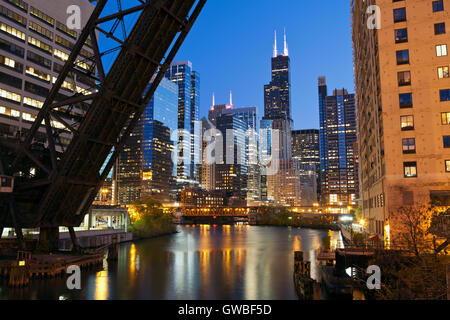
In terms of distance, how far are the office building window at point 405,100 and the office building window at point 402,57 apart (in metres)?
3.24

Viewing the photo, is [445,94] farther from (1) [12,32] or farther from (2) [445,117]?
(1) [12,32]

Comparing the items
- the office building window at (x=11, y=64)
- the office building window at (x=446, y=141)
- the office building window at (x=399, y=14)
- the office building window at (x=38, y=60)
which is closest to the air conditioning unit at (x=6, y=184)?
the office building window at (x=446, y=141)

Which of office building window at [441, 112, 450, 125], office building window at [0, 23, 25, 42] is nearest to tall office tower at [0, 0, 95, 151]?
office building window at [0, 23, 25, 42]

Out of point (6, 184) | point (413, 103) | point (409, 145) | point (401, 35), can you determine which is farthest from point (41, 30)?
point (409, 145)

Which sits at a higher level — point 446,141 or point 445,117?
point 445,117

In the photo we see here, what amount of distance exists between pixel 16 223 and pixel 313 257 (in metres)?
34.7

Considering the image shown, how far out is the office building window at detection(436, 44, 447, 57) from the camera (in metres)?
35.3

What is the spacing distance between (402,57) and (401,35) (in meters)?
2.28

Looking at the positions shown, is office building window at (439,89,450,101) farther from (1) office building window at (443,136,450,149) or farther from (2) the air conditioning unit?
(2) the air conditioning unit

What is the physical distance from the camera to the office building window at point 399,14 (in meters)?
37.1

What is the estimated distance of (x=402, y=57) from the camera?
3678 centimetres

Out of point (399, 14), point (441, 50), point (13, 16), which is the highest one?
point (13, 16)
